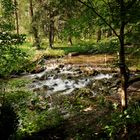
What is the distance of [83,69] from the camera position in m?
25.5

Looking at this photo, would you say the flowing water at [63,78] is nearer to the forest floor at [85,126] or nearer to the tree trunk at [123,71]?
the forest floor at [85,126]

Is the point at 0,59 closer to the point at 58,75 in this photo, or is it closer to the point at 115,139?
the point at 115,139

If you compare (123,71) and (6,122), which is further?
(6,122)

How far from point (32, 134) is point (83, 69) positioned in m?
13.5

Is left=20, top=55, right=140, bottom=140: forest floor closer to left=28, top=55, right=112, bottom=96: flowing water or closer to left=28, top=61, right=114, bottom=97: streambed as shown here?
left=28, top=61, right=114, bottom=97: streambed

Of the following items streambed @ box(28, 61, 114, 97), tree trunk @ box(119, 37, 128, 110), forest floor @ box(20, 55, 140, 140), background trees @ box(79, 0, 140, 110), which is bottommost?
forest floor @ box(20, 55, 140, 140)

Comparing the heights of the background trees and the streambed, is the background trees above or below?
above

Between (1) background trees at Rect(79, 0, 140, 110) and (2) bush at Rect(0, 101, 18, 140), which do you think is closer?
(1) background trees at Rect(79, 0, 140, 110)

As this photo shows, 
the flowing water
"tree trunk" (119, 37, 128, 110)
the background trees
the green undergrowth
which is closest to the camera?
the background trees

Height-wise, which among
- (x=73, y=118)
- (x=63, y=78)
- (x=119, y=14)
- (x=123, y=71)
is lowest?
(x=73, y=118)

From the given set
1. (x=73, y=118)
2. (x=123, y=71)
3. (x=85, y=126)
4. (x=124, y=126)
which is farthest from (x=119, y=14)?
(x=73, y=118)

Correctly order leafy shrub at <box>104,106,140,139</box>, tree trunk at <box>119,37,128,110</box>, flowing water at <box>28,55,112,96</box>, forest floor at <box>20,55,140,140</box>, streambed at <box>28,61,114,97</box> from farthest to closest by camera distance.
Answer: flowing water at <box>28,55,112,96</box>
streambed at <box>28,61,114,97</box>
forest floor at <box>20,55,140,140</box>
leafy shrub at <box>104,106,140,139</box>
tree trunk at <box>119,37,128,110</box>

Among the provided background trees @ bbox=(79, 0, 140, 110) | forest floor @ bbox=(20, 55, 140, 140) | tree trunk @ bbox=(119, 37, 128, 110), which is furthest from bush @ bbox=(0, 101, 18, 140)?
background trees @ bbox=(79, 0, 140, 110)

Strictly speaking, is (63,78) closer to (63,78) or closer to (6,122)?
(63,78)
